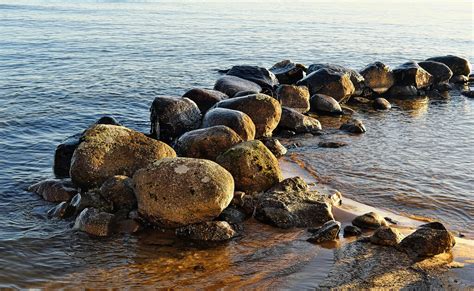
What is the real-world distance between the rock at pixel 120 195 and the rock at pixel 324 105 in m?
10.1

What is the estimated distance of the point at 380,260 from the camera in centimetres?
796

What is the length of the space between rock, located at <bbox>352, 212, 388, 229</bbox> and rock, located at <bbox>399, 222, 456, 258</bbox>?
92 centimetres

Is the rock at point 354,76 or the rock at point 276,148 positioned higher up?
the rock at point 354,76

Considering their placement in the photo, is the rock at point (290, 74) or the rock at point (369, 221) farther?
the rock at point (290, 74)

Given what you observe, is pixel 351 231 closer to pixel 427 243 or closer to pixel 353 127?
pixel 427 243

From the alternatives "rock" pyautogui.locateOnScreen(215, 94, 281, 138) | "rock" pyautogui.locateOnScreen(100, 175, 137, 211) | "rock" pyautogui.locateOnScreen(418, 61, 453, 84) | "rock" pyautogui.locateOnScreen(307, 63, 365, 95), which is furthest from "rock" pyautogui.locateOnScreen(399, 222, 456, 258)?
"rock" pyautogui.locateOnScreen(418, 61, 453, 84)

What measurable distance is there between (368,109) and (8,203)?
13.7m

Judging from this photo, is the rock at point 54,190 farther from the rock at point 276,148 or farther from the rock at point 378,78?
the rock at point 378,78

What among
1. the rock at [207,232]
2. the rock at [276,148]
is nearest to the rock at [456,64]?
the rock at [276,148]

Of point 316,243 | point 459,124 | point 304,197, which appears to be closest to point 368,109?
point 459,124

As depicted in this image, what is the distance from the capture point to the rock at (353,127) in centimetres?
1605

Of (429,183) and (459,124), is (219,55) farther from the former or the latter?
(429,183)

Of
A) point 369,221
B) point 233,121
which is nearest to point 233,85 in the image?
point 233,121

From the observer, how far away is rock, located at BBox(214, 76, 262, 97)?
1808cm
